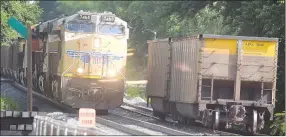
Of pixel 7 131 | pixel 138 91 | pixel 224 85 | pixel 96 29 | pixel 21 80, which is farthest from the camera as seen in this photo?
pixel 138 91

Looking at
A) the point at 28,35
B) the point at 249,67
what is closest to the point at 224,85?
the point at 249,67

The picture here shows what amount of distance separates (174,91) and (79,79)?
4.04 metres

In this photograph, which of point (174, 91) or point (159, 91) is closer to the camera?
point (174, 91)

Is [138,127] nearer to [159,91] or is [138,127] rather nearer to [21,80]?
[159,91]

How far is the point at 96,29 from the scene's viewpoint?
2677cm

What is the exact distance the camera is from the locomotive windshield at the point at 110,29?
88.2 ft

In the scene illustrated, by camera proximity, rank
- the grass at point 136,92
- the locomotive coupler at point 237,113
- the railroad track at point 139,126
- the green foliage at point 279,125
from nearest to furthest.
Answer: the railroad track at point 139,126
the locomotive coupler at point 237,113
the green foliage at point 279,125
the grass at point 136,92

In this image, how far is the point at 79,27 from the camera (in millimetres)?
26719

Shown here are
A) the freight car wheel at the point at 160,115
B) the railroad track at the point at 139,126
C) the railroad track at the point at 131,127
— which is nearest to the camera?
the railroad track at the point at 131,127

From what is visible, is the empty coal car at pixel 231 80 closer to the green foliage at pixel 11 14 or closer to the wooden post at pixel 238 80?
the wooden post at pixel 238 80

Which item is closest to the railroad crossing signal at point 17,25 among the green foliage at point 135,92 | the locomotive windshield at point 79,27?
the locomotive windshield at point 79,27

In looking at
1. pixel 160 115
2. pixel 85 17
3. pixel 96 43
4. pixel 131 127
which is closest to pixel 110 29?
pixel 96 43

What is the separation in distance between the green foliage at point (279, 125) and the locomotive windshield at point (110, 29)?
24.0 feet

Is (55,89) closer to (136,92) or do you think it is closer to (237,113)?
(237,113)
